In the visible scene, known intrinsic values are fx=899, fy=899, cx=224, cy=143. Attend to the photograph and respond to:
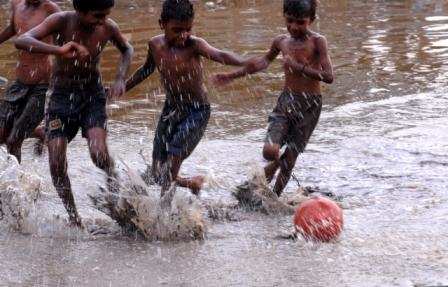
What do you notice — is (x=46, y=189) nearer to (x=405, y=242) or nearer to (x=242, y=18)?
(x=405, y=242)

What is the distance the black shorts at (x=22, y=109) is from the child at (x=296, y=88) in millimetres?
1756

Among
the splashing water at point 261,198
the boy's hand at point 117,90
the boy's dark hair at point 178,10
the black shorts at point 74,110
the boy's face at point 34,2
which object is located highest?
the boy's dark hair at point 178,10

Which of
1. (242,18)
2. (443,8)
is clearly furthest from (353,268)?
(443,8)

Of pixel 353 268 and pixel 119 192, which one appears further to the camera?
pixel 119 192

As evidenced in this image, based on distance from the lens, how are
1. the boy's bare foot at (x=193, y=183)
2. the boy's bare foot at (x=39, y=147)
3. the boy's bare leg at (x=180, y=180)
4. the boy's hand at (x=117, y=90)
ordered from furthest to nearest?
the boy's bare foot at (x=39, y=147) < the boy's bare foot at (x=193, y=183) < the boy's bare leg at (x=180, y=180) < the boy's hand at (x=117, y=90)

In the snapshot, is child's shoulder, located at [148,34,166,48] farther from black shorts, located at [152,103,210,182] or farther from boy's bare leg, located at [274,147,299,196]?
boy's bare leg, located at [274,147,299,196]

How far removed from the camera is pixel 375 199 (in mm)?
6449

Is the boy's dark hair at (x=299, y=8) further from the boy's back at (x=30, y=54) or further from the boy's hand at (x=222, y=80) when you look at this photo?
the boy's back at (x=30, y=54)

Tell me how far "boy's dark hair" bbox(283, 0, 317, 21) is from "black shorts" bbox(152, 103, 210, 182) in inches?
34.9

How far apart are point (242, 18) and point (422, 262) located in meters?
10.9

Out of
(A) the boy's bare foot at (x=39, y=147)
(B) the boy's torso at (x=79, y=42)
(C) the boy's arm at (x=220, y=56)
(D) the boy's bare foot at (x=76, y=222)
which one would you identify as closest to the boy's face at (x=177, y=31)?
(C) the boy's arm at (x=220, y=56)

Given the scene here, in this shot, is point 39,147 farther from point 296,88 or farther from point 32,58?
point 296,88

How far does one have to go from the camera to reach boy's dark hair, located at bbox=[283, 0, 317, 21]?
6.22 m

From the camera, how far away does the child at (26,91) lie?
6730mm
